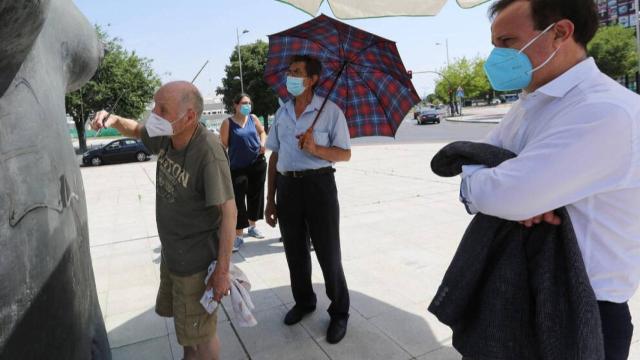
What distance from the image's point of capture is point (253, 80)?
4466 cm

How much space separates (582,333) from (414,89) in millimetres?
2239

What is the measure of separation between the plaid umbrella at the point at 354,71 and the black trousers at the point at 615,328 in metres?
2.05

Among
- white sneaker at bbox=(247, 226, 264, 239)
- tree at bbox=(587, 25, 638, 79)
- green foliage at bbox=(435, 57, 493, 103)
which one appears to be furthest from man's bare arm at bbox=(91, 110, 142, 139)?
green foliage at bbox=(435, 57, 493, 103)

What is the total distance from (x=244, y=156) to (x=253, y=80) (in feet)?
134

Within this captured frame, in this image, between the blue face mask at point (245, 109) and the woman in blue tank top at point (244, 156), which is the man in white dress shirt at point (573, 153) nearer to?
the woman in blue tank top at point (244, 156)

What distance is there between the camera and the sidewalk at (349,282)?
308cm

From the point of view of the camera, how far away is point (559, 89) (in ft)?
4.73

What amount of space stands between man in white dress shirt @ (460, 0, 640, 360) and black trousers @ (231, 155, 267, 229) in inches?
154

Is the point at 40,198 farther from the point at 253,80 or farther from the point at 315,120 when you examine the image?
the point at 253,80

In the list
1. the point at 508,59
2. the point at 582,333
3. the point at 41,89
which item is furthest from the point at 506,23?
the point at 41,89

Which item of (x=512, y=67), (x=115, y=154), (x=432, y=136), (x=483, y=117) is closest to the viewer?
(x=512, y=67)

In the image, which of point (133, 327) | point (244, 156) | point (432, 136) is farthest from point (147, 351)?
point (432, 136)

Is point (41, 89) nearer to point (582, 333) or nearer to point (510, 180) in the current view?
point (510, 180)

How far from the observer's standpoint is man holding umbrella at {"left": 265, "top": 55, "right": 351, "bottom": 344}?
3.10 meters
